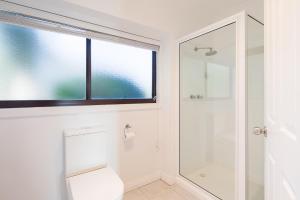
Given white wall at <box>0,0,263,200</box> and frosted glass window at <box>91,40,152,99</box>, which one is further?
frosted glass window at <box>91,40,152,99</box>

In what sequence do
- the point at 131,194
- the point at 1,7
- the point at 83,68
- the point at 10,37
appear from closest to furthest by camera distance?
the point at 1,7
the point at 10,37
the point at 83,68
the point at 131,194

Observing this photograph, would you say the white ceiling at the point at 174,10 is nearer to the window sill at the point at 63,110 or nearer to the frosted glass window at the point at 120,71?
the frosted glass window at the point at 120,71

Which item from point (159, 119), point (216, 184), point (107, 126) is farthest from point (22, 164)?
point (216, 184)

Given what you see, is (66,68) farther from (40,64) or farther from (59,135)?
(59,135)

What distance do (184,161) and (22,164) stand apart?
5.68ft

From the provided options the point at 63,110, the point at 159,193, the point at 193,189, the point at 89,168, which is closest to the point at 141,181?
the point at 159,193

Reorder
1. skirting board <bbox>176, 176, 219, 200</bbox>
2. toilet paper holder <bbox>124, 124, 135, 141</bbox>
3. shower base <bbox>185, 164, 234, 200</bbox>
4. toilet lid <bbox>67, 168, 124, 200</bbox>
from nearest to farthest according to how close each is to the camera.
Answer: toilet lid <bbox>67, 168, 124, 200</bbox>, shower base <bbox>185, 164, 234, 200</bbox>, skirting board <bbox>176, 176, 219, 200</bbox>, toilet paper holder <bbox>124, 124, 135, 141</bbox>

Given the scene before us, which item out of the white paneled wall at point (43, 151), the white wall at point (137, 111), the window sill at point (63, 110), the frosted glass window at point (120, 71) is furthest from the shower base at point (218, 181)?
the frosted glass window at point (120, 71)

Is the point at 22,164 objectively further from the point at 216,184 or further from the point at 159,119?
the point at 216,184

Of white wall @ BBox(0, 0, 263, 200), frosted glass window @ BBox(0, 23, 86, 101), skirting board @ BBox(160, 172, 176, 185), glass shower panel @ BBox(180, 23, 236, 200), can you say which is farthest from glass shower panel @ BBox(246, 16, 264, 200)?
frosted glass window @ BBox(0, 23, 86, 101)

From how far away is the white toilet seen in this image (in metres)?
1.18

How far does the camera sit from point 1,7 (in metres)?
1.33

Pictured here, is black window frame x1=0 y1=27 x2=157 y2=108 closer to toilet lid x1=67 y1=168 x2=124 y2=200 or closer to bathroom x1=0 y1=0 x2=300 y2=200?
bathroom x1=0 y1=0 x2=300 y2=200
